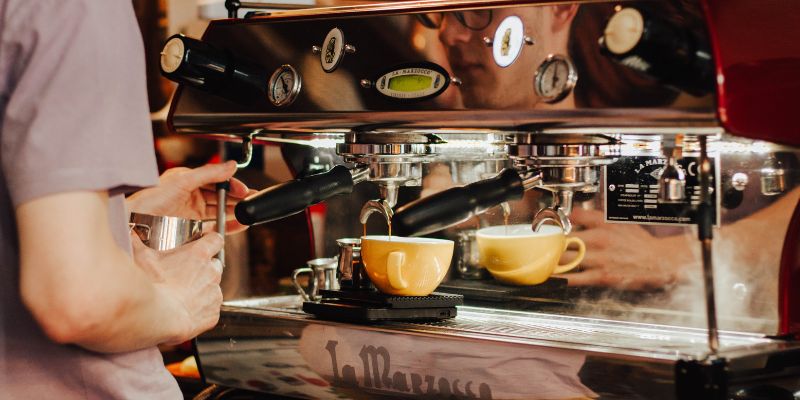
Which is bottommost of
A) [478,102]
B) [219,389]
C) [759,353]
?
[219,389]

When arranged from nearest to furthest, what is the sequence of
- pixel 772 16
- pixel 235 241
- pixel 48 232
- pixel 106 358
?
pixel 48 232, pixel 106 358, pixel 772 16, pixel 235 241

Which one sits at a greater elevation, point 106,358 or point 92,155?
point 92,155

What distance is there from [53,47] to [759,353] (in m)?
0.68

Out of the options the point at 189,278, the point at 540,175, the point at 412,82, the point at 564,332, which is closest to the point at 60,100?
the point at 189,278

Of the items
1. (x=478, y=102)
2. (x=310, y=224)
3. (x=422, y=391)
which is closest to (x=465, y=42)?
(x=478, y=102)

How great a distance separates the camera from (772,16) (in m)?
0.82

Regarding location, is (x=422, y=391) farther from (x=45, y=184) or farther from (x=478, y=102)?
(x=45, y=184)

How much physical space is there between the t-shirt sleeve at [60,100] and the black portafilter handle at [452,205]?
376 mm

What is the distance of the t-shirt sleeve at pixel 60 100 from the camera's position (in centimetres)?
59

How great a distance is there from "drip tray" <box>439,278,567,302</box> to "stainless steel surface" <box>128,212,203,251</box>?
0.38 meters

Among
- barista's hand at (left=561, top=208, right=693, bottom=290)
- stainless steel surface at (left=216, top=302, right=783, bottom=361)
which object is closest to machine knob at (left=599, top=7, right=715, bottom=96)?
stainless steel surface at (left=216, top=302, right=783, bottom=361)

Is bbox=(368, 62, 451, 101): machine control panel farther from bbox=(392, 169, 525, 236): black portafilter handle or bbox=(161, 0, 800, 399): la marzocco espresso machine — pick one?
bbox=(392, 169, 525, 236): black portafilter handle

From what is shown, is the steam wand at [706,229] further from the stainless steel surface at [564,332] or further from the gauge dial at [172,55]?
the gauge dial at [172,55]

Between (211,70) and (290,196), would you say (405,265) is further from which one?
(211,70)
